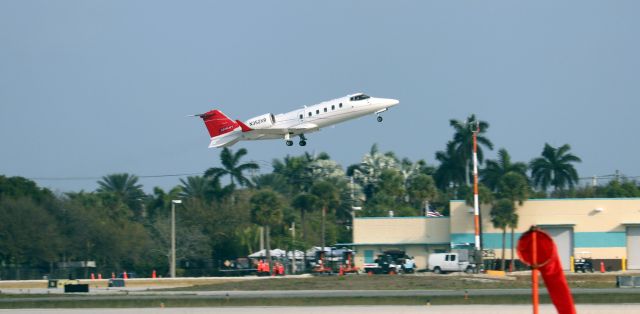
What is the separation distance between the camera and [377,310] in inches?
1465

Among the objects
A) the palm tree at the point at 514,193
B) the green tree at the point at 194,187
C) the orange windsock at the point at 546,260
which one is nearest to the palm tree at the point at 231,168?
the green tree at the point at 194,187

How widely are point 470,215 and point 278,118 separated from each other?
28700 mm

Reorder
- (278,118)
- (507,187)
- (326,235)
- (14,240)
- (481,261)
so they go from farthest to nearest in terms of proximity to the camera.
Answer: (326,235) < (14,240) < (507,187) < (481,261) < (278,118)

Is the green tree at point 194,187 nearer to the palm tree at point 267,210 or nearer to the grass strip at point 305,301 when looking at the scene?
the palm tree at point 267,210

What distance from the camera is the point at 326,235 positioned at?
338ft

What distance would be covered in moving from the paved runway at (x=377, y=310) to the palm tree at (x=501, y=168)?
245 ft

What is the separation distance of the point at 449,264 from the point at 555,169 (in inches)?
2013

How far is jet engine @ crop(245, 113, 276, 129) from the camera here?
6238 cm

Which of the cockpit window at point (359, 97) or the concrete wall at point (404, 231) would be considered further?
the concrete wall at point (404, 231)

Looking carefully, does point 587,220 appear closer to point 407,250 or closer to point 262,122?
point 407,250

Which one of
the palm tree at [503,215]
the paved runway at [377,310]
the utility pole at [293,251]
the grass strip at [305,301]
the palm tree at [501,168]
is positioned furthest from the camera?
the palm tree at [501,168]

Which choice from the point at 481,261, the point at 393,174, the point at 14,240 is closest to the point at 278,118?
the point at 481,261

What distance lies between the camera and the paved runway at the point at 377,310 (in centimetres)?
3491

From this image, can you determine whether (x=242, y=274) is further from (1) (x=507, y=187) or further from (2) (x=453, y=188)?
(2) (x=453, y=188)
